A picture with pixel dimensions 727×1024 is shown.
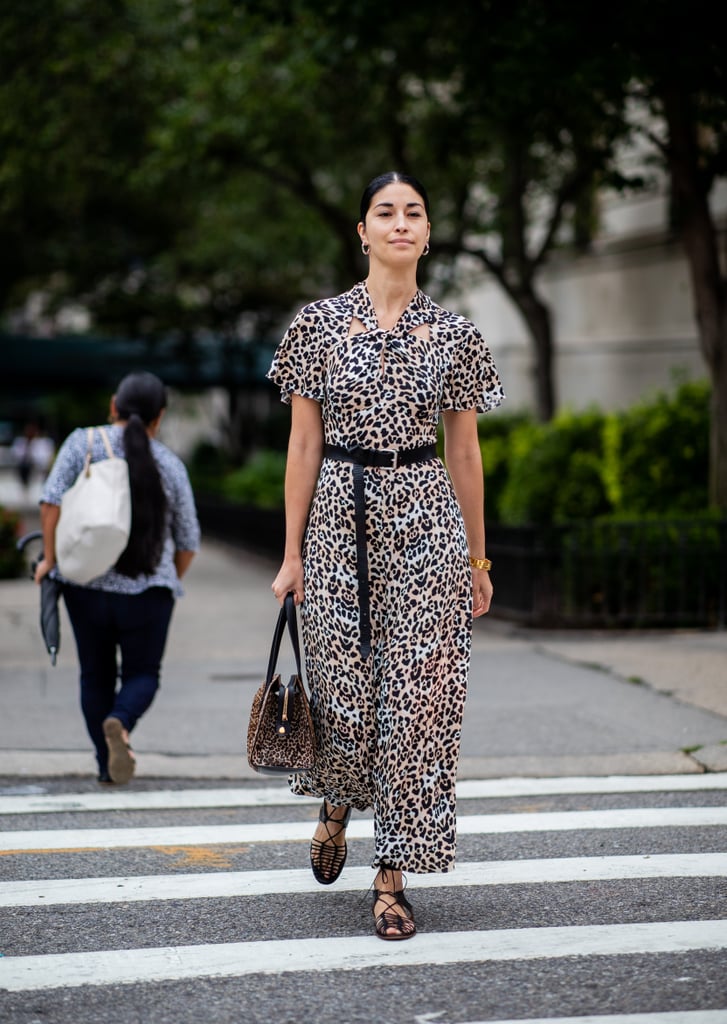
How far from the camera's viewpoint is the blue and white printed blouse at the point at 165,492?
6645 millimetres

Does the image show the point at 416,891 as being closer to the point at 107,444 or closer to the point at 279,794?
the point at 279,794

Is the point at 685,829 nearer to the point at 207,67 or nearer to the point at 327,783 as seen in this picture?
the point at 327,783

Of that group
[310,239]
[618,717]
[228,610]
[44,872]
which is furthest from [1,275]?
[44,872]

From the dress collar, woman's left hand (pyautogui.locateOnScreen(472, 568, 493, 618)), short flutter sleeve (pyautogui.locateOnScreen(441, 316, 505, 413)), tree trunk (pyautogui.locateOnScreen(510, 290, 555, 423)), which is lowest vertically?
woman's left hand (pyautogui.locateOnScreen(472, 568, 493, 618))

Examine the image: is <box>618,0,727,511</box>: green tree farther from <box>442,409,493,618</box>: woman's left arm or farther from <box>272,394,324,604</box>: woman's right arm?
<box>272,394,324,604</box>: woman's right arm

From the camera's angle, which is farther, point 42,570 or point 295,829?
point 42,570

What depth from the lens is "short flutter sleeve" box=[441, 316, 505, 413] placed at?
466cm

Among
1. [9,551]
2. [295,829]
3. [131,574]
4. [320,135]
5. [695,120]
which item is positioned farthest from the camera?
[320,135]

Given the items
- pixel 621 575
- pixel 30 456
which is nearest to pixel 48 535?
pixel 621 575

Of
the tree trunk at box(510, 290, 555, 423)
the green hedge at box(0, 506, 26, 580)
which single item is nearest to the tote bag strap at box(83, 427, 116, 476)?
the green hedge at box(0, 506, 26, 580)

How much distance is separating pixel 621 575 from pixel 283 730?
25.4 ft

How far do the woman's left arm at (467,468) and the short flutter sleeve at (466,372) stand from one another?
1.5 inches

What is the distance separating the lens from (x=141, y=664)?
6789 millimetres

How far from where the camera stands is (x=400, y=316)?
461 centimetres
